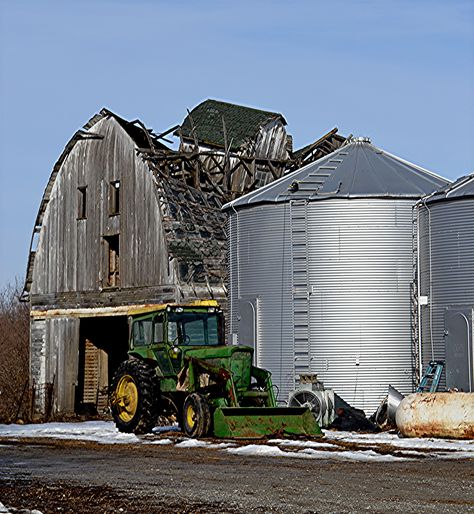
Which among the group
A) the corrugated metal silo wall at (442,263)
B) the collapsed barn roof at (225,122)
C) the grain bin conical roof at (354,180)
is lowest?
the corrugated metal silo wall at (442,263)

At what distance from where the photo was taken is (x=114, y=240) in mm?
35875

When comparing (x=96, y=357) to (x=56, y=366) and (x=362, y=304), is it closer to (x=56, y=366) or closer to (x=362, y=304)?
(x=56, y=366)

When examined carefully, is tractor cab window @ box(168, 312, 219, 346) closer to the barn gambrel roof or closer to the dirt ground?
the dirt ground

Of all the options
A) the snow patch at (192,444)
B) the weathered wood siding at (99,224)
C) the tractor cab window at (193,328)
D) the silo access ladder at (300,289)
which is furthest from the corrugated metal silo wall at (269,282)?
the snow patch at (192,444)

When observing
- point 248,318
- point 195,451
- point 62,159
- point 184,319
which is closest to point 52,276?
point 62,159

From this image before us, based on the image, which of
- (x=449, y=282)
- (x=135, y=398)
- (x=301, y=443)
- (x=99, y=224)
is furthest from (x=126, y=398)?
(x=99, y=224)

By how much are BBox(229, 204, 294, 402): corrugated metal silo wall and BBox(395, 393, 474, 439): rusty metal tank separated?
15.5ft

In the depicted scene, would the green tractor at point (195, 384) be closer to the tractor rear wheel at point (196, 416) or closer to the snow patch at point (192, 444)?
the tractor rear wheel at point (196, 416)

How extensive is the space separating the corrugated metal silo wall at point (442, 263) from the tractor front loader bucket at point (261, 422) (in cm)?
503

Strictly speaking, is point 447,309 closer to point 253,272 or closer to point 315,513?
point 253,272

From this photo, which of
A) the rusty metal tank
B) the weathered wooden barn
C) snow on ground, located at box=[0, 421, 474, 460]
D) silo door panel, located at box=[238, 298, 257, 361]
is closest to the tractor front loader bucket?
snow on ground, located at box=[0, 421, 474, 460]

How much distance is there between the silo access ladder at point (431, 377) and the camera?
25188 millimetres

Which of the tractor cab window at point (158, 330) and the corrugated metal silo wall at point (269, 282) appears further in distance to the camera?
the corrugated metal silo wall at point (269, 282)

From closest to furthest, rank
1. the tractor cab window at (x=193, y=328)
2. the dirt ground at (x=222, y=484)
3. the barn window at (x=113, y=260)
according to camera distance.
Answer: the dirt ground at (x=222, y=484)
the tractor cab window at (x=193, y=328)
the barn window at (x=113, y=260)
